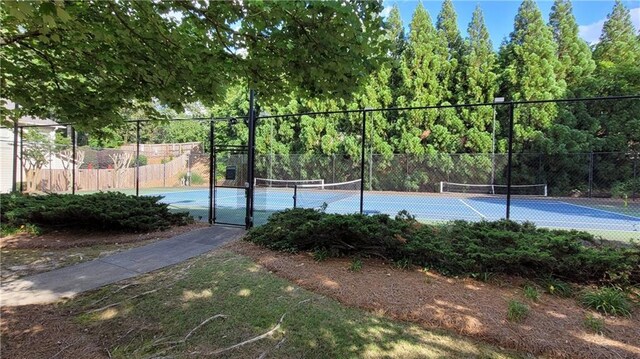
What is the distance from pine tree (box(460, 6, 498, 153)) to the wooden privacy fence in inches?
761

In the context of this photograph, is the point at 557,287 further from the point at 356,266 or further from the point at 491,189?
the point at 491,189

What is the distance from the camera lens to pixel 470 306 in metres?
3.50

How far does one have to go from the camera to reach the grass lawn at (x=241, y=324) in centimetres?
281

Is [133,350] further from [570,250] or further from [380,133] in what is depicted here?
[380,133]

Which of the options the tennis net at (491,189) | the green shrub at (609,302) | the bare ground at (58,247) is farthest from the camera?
the tennis net at (491,189)

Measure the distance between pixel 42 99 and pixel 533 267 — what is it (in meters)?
6.87

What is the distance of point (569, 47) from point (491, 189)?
12.2 meters

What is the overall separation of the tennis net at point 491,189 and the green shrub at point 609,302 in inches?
552

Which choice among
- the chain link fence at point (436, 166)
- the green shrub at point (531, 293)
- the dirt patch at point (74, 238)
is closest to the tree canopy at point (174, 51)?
the dirt patch at point (74, 238)

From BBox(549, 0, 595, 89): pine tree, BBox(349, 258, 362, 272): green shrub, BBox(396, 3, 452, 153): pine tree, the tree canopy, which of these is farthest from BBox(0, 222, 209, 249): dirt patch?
BBox(549, 0, 595, 89): pine tree

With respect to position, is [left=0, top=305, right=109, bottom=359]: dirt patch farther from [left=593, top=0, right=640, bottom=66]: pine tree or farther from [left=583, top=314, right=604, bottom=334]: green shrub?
[left=593, top=0, right=640, bottom=66]: pine tree

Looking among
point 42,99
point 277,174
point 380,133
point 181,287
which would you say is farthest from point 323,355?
point 380,133

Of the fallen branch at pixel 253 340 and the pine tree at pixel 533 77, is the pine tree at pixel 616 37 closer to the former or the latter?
the pine tree at pixel 533 77

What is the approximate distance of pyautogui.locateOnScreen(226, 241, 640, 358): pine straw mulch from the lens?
9.41ft
